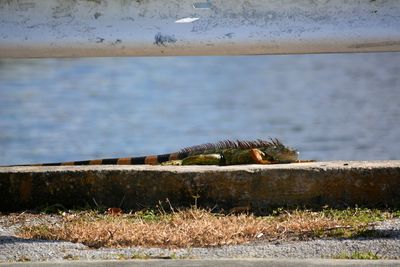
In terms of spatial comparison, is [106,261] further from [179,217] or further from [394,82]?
[394,82]

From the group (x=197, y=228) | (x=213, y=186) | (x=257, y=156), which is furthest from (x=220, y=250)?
(x=257, y=156)

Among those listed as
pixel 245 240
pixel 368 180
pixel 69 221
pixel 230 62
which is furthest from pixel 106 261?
pixel 230 62

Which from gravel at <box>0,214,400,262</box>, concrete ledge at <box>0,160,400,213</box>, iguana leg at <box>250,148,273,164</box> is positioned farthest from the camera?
iguana leg at <box>250,148,273,164</box>

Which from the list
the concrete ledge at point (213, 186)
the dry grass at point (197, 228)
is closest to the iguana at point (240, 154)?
the concrete ledge at point (213, 186)

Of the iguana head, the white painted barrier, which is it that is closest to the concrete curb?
the white painted barrier

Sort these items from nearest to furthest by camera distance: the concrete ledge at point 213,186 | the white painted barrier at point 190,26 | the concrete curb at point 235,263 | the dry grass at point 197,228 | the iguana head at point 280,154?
the concrete curb at point 235,263
the dry grass at point 197,228
the white painted barrier at point 190,26
the concrete ledge at point 213,186
the iguana head at point 280,154

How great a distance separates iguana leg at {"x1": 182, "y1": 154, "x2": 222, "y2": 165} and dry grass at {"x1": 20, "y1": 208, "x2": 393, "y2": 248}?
1068mm

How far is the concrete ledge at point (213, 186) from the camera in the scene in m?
7.18

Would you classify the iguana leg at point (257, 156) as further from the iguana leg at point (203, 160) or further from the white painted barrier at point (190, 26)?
the white painted barrier at point (190, 26)

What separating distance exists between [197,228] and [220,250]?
431mm

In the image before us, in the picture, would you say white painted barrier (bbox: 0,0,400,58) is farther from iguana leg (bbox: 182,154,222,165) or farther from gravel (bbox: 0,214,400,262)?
iguana leg (bbox: 182,154,222,165)

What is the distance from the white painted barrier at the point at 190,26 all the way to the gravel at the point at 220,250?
1.12 metres

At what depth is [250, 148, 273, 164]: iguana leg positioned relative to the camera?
7.86 metres

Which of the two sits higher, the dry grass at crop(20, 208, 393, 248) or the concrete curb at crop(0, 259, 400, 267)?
the concrete curb at crop(0, 259, 400, 267)
